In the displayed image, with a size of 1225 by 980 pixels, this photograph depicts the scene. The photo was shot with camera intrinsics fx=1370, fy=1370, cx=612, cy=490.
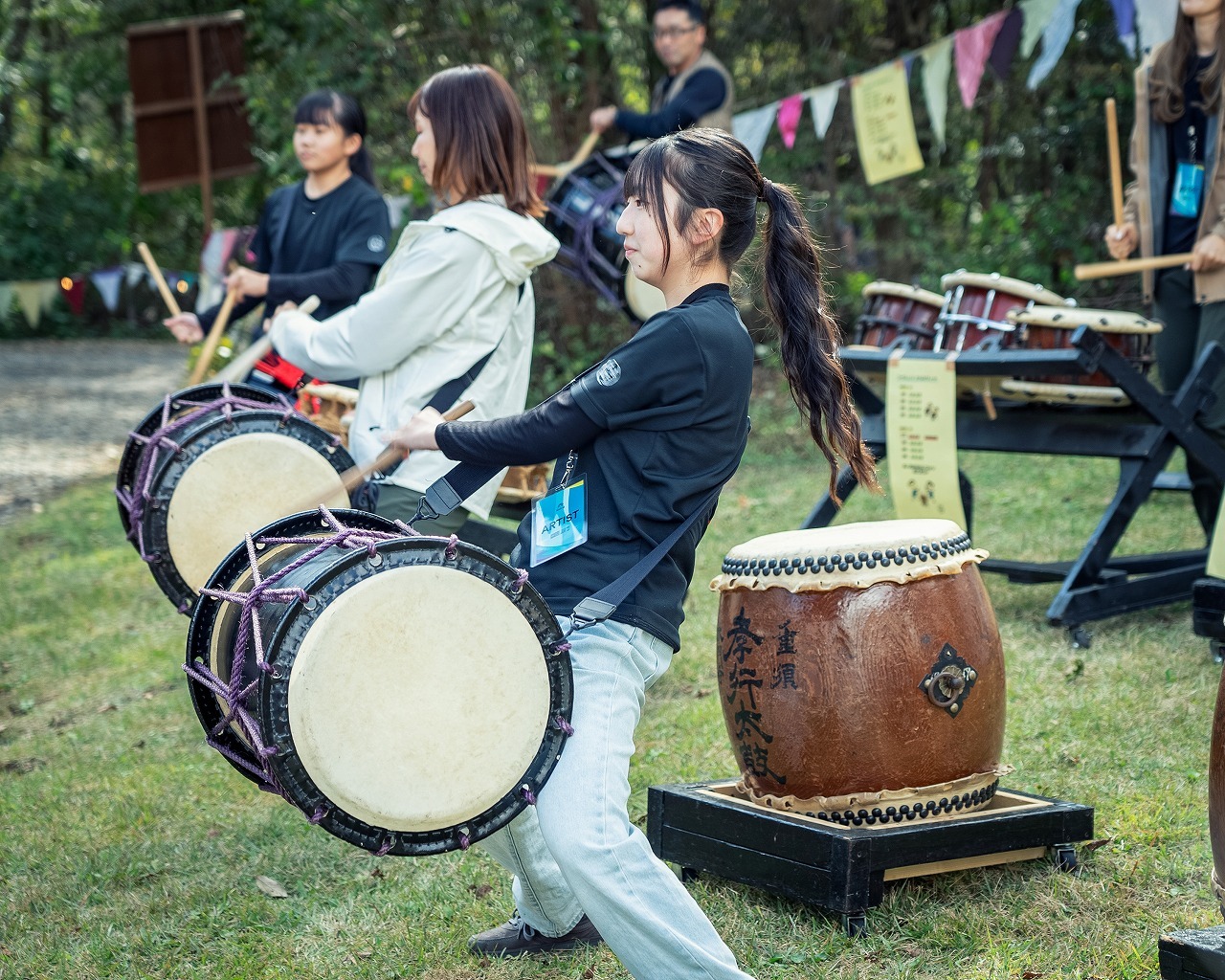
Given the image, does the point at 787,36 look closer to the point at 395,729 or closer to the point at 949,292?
the point at 949,292

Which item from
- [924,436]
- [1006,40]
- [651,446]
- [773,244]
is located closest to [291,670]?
[651,446]

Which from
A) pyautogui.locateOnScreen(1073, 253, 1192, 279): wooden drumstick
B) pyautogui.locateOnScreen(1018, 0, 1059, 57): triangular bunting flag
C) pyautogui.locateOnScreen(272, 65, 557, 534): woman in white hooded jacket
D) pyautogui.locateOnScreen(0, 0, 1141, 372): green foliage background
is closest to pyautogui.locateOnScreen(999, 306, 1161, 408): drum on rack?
pyautogui.locateOnScreen(1073, 253, 1192, 279): wooden drumstick

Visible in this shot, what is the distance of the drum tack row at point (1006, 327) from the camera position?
4.53 m

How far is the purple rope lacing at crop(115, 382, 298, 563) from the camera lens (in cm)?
340

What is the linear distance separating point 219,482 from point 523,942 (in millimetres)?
1319

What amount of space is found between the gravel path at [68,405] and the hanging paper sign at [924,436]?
18.9 feet

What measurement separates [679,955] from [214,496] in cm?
169

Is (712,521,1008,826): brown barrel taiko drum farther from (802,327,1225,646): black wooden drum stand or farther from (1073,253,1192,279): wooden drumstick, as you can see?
(1073,253,1192,279): wooden drumstick

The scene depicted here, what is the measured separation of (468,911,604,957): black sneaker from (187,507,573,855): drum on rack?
0.70m

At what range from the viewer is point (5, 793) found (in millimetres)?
4027

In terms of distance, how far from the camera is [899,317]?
5117 mm

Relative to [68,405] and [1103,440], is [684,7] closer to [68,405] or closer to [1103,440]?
[1103,440]

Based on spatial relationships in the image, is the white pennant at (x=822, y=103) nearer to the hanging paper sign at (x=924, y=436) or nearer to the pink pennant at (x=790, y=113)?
the pink pennant at (x=790, y=113)

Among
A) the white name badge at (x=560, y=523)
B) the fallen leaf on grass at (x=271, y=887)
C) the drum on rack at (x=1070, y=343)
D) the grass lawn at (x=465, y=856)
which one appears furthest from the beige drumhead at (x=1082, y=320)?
the fallen leaf on grass at (x=271, y=887)
